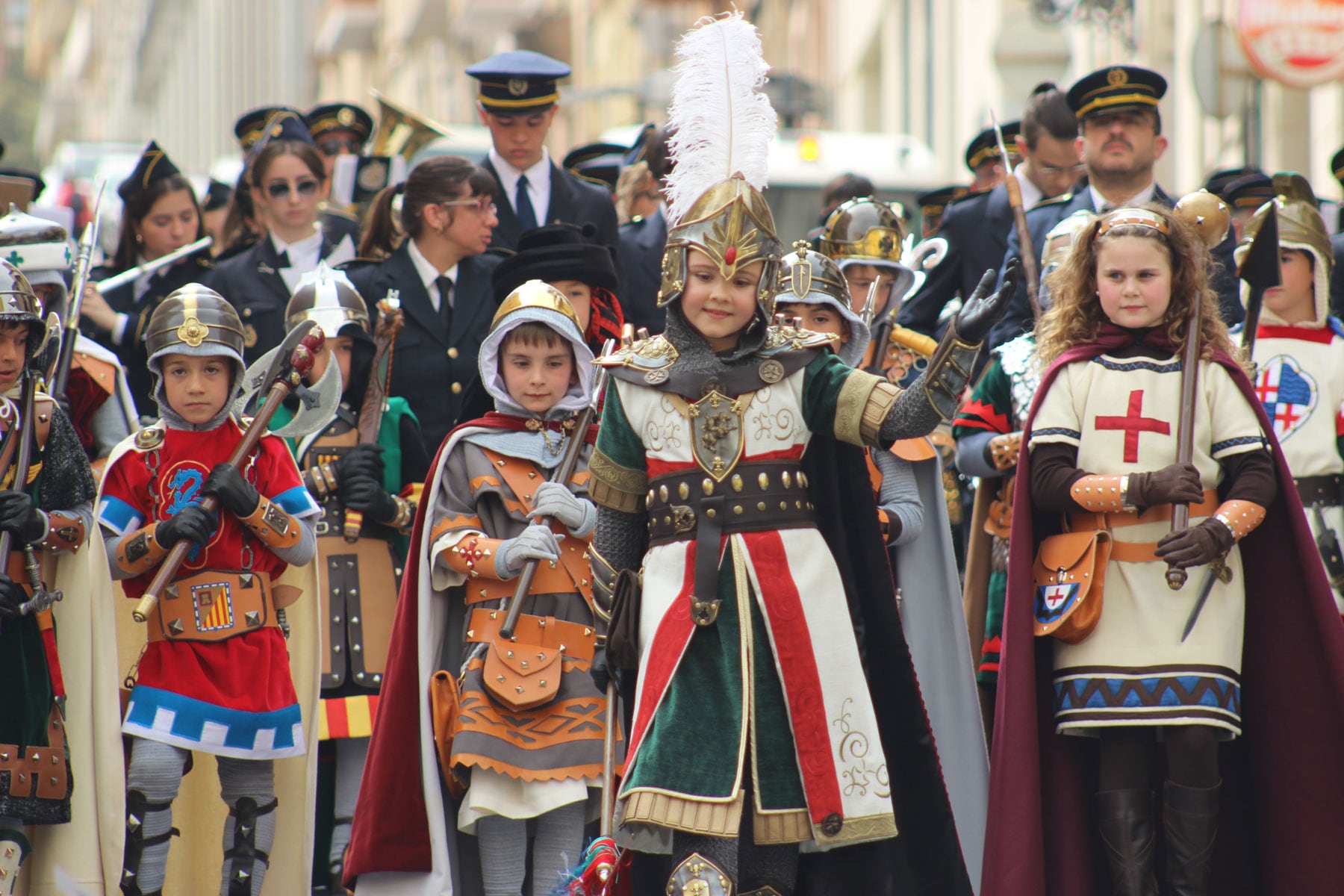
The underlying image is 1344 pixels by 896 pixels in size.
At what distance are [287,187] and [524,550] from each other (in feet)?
11.0

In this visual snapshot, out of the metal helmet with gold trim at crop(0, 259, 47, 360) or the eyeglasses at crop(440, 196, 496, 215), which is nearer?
the metal helmet with gold trim at crop(0, 259, 47, 360)

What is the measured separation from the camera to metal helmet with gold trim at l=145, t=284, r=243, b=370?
20.9 ft

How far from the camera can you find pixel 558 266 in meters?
7.04

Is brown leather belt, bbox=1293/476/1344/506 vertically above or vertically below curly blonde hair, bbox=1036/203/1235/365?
below

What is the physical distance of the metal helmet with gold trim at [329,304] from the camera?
24.4ft

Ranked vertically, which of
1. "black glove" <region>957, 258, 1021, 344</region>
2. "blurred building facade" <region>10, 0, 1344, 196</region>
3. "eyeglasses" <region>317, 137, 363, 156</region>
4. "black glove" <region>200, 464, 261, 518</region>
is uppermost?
"blurred building facade" <region>10, 0, 1344, 196</region>

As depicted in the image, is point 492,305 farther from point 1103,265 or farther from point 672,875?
point 672,875

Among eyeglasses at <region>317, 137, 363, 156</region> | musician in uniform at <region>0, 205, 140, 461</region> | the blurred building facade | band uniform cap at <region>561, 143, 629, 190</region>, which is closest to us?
musician in uniform at <region>0, 205, 140, 461</region>

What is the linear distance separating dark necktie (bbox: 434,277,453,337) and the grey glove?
6.08 ft

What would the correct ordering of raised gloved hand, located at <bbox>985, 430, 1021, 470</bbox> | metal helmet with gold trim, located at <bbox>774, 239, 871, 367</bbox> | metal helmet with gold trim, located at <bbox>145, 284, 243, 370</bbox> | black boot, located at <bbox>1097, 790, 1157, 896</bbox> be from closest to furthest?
1. black boot, located at <bbox>1097, 790, 1157, 896</bbox>
2. metal helmet with gold trim, located at <bbox>774, 239, 871, 367</bbox>
3. metal helmet with gold trim, located at <bbox>145, 284, 243, 370</bbox>
4. raised gloved hand, located at <bbox>985, 430, 1021, 470</bbox>

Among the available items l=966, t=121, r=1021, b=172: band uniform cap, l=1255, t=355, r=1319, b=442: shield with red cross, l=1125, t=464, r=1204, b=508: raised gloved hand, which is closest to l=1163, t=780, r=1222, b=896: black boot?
l=1125, t=464, r=1204, b=508: raised gloved hand

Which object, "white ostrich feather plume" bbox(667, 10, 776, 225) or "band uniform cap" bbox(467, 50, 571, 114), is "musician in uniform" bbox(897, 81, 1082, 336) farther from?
"white ostrich feather plume" bbox(667, 10, 776, 225)

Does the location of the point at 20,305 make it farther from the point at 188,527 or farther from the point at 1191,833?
the point at 1191,833

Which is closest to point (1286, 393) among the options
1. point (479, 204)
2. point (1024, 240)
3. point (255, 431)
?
point (1024, 240)
